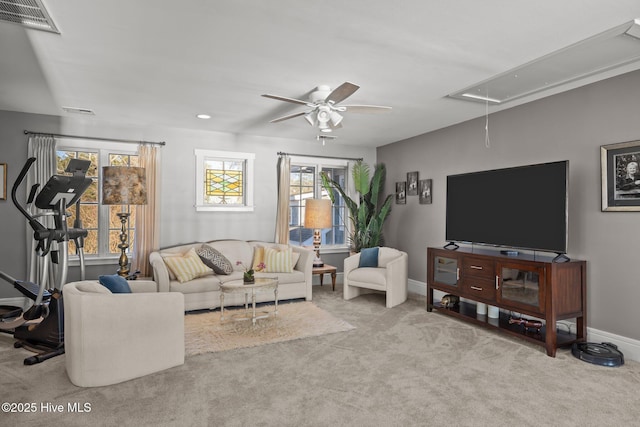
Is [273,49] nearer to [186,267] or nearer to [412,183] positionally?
[186,267]

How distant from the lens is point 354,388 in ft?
8.90

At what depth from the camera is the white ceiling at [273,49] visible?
2.31 metres

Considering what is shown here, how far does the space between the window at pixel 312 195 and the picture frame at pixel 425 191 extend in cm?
149

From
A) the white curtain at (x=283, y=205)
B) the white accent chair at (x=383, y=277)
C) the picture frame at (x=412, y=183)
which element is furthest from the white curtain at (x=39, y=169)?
the picture frame at (x=412, y=183)

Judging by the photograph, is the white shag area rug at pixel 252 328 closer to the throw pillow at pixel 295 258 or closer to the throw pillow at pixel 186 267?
the throw pillow at pixel 186 267

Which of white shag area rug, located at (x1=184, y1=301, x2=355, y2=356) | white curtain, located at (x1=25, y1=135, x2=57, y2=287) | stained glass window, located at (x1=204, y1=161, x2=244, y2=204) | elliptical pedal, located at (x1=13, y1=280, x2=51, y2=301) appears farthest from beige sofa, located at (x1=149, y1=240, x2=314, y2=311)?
white curtain, located at (x1=25, y1=135, x2=57, y2=287)

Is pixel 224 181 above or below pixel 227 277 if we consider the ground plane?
above

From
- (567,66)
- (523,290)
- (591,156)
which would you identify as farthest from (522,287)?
(567,66)

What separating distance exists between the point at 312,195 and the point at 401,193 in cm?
152

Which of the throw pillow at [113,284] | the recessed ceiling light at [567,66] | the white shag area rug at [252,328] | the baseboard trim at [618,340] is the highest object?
the recessed ceiling light at [567,66]

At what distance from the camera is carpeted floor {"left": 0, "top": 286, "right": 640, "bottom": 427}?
233 cm

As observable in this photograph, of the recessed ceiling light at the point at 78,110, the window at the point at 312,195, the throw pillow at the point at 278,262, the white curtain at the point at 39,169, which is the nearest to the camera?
the recessed ceiling light at the point at 78,110

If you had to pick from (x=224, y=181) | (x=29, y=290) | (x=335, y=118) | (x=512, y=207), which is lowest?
(x=29, y=290)

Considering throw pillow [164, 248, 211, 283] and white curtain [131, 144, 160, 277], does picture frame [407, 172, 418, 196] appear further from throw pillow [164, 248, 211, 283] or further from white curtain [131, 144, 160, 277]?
white curtain [131, 144, 160, 277]
